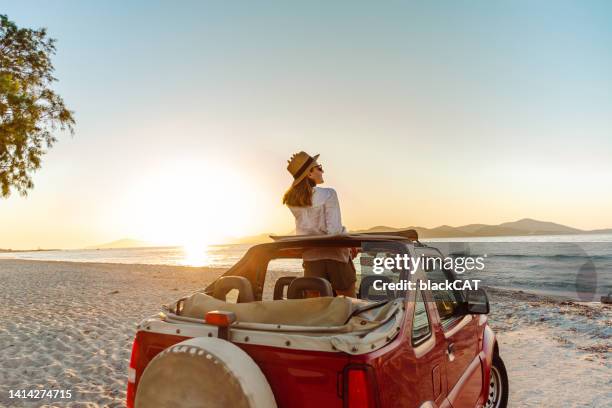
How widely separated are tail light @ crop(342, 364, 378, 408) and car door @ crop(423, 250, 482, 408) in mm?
1152

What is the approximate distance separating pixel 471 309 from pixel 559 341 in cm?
685

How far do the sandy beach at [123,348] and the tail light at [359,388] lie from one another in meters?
4.01

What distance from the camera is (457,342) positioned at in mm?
3289

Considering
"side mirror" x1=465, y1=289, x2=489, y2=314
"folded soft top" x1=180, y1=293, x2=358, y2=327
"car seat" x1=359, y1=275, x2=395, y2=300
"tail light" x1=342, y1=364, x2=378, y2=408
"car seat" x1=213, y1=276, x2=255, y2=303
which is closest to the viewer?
"tail light" x1=342, y1=364, x2=378, y2=408

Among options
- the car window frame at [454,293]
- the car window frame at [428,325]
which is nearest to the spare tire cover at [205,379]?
A: the car window frame at [428,325]

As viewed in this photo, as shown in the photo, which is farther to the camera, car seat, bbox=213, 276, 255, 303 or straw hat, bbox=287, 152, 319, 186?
straw hat, bbox=287, 152, 319, 186

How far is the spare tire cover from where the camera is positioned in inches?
77.5

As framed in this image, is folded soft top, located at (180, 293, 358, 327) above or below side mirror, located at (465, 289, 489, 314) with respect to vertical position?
above

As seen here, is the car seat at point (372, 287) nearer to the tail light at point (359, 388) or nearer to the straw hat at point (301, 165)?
the straw hat at point (301, 165)

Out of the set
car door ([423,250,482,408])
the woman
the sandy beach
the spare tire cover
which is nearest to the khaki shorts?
the woman

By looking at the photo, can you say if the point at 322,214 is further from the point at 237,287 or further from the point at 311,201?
the point at 237,287

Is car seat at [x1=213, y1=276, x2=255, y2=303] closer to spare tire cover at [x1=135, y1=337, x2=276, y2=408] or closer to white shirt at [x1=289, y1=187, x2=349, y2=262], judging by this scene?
spare tire cover at [x1=135, y1=337, x2=276, y2=408]

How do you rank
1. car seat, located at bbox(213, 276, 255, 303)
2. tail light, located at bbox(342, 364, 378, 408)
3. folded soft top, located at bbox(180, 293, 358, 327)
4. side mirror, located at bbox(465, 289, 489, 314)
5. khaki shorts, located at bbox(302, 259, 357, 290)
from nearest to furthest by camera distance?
1. tail light, located at bbox(342, 364, 378, 408)
2. folded soft top, located at bbox(180, 293, 358, 327)
3. car seat, located at bbox(213, 276, 255, 303)
4. side mirror, located at bbox(465, 289, 489, 314)
5. khaki shorts, located at bbox(302, 259, 357, 290)

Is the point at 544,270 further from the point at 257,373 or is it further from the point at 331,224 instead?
the point at 257,373
